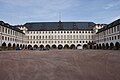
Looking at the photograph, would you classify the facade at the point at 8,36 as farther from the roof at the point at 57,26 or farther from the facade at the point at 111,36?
the facade at the point at 111,36

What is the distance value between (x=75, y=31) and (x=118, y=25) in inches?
1613

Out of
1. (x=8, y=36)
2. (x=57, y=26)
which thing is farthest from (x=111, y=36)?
(x=57, y=26)

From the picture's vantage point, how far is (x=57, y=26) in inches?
4045

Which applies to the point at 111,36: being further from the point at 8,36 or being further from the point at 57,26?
the point at 57,26

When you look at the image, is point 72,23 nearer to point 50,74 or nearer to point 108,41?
point 108,41

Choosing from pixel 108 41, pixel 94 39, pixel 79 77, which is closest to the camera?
pixel 79 77

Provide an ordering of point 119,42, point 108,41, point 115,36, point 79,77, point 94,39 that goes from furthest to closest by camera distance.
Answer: point 94,39 → point 108,41 → point 115,36 → point 119,42 → point 79,77

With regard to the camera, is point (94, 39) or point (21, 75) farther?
point (94, 39)

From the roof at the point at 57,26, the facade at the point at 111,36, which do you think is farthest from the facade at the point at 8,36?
the facade at the point at 111,36

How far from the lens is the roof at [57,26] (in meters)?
101

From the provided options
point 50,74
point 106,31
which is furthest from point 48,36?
point 50,74

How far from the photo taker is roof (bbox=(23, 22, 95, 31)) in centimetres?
10088

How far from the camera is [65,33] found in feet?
327

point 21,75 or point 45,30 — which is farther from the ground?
point 45,30
